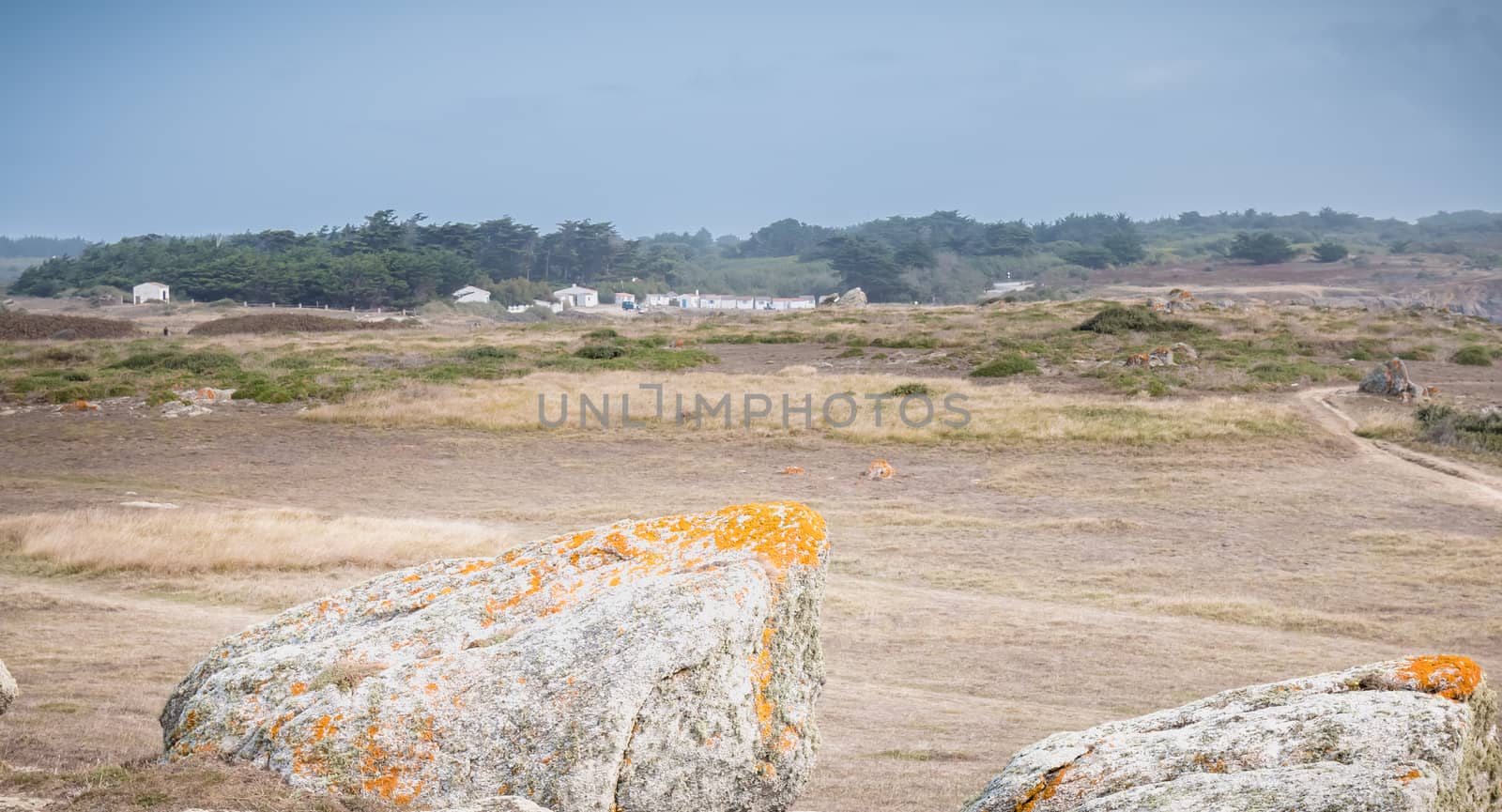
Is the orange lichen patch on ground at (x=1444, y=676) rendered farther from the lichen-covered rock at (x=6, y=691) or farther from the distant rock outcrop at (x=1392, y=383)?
the distant rock outcrop at (x=1392, y=383)

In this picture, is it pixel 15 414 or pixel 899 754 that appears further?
pixel 15 414

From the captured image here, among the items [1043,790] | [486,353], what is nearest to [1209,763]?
[1043,790]

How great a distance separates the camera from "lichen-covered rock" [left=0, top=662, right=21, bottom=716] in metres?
7.72

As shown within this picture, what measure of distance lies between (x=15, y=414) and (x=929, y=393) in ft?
91.6

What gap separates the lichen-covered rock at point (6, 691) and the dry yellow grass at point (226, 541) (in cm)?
784

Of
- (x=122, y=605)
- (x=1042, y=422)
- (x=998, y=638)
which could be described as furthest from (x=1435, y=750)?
(x=1042, y=422)

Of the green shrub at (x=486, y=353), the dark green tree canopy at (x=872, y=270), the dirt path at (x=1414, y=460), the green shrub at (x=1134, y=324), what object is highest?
the dark green tree canopy at (x=872, y=270)

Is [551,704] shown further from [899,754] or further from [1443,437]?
[1443,437]

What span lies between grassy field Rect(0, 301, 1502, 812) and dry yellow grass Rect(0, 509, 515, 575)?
0.29ft

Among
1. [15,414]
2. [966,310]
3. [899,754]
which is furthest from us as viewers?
[966,310]

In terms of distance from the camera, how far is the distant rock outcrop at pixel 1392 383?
37625 mm

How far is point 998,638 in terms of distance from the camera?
13.4 metres

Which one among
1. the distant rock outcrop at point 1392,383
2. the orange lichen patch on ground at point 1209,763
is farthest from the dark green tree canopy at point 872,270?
the orange lichen patch on ground at point 1209,763

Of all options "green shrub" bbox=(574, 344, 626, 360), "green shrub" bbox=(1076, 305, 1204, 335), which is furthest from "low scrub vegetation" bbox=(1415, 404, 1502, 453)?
"green shrub" bbox=(574, 344, 626, 360)
